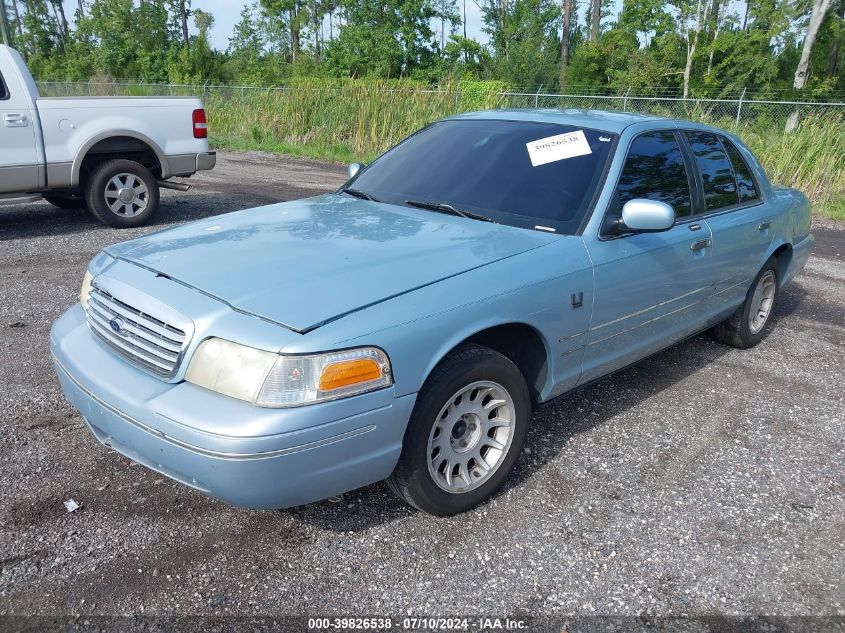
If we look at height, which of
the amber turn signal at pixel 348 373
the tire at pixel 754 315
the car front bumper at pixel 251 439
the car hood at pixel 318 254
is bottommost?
the tire at pixel 754 315

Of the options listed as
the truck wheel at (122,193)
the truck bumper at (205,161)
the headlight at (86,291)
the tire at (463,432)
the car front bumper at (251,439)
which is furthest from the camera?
the truck bumper at (205,161)

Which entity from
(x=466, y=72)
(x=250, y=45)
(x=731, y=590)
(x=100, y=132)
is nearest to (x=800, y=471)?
(x=731, y=590)

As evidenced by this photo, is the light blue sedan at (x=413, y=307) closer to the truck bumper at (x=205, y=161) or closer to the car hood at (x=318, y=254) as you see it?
the car hood at (x=318, y=254)

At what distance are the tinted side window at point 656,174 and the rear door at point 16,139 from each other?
6.63 m

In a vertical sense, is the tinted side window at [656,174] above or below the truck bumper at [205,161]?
above

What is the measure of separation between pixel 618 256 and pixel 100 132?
667 centimetres

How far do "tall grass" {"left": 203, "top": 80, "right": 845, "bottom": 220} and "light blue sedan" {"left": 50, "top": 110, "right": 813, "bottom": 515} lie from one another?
348 inches

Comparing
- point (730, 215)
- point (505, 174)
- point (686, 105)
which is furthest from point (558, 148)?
point (686, 105)

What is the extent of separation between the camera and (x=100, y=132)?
7957mm

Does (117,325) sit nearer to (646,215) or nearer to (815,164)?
(646,215)

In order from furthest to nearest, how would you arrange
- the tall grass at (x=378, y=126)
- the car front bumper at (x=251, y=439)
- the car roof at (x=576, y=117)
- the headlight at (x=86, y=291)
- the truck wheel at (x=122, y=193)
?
the tall grass at (x=378, y=126) → the truck wheel at (x=122, y=193) → the car roof at (x=576, y=117) → the headlight at (x=86, y=291) → the car front bumper at (x=251, y=439)

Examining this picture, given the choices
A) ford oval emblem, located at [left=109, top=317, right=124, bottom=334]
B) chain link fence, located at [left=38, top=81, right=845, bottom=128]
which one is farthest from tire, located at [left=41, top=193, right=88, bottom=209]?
ford oval emblem, located at [left=109, top=317, right=124, bottom=334]

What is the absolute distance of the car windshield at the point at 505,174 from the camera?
3604 mm

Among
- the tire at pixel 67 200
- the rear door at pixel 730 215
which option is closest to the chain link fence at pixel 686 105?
the tire at pixel 67 200
